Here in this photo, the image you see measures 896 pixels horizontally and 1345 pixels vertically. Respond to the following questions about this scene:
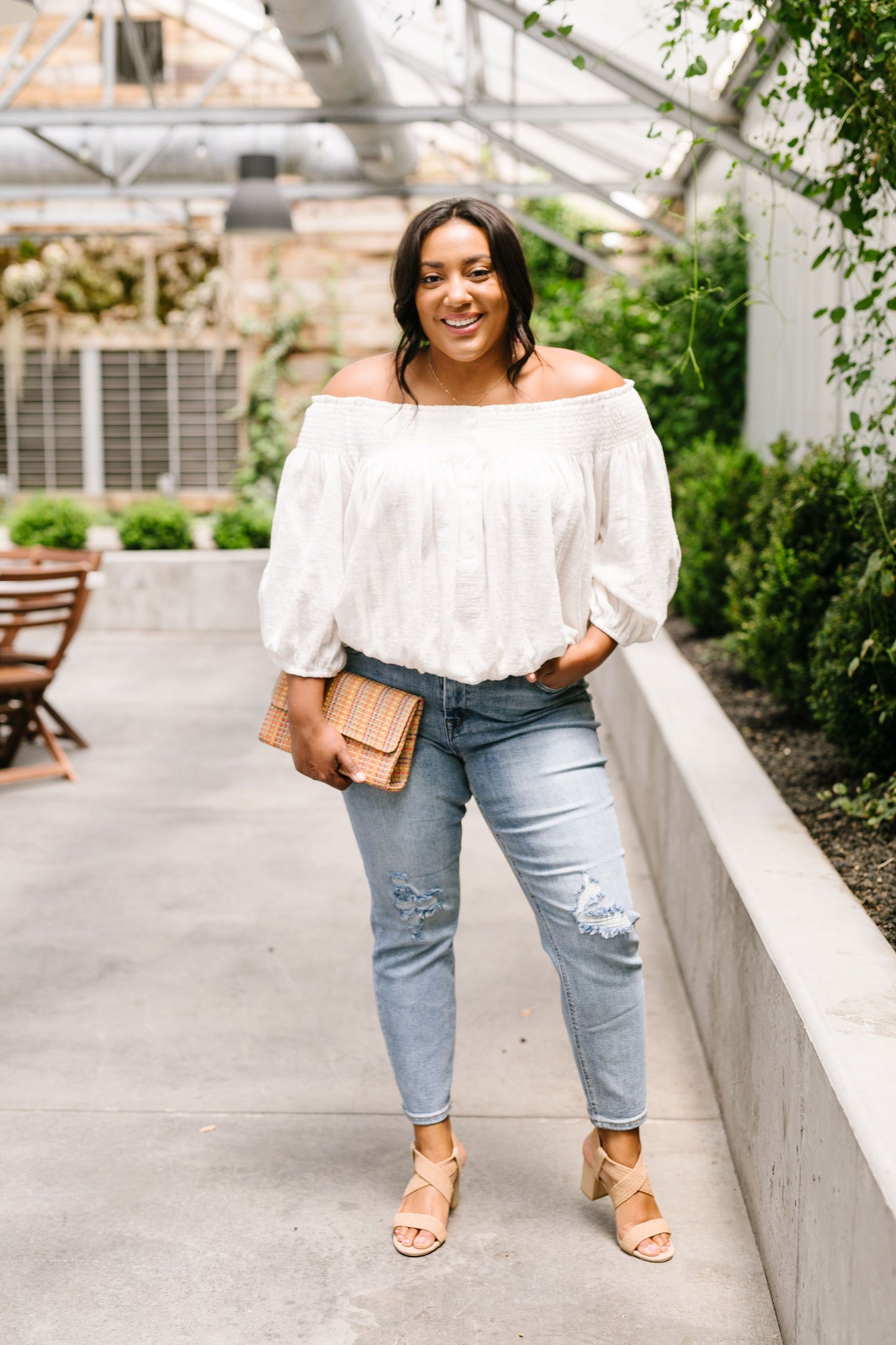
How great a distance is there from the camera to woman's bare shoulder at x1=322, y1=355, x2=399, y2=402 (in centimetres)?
208

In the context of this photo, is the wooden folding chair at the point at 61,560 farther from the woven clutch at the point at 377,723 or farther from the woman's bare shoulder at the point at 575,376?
the woman's bare shoulder at the point at 575,376

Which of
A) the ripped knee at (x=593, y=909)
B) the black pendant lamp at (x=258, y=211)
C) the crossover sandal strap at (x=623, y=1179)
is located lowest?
the crossover sandal strap at (x=623, y=1179)

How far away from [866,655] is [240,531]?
848 cm

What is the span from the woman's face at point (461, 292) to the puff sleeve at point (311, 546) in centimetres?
21

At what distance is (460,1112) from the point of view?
2.71 metres

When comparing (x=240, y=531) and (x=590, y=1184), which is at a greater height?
(x=590, y=1184)

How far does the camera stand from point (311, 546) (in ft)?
Answer: 6.81

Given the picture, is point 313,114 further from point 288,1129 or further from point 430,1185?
point 430,1185

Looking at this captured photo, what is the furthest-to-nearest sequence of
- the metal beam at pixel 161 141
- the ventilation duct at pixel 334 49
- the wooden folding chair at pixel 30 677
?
the metal beam at pixel 161 141, the ventilation duct at pixel 334 49, the wooden folding chair at pixel 30 677

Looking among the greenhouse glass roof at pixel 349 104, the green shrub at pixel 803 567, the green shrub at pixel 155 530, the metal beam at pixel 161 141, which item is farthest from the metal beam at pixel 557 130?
the green shrub at pixel 803 567

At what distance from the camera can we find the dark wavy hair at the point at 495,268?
2021 mm

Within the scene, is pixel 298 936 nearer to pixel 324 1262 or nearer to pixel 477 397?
pixel 324 1262

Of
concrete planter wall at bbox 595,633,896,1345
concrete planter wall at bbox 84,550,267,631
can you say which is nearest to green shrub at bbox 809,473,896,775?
concrete planter wall at bbox 595,633,896,1345

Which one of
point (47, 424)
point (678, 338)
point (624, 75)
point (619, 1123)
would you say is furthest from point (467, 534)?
point (47, 424)
